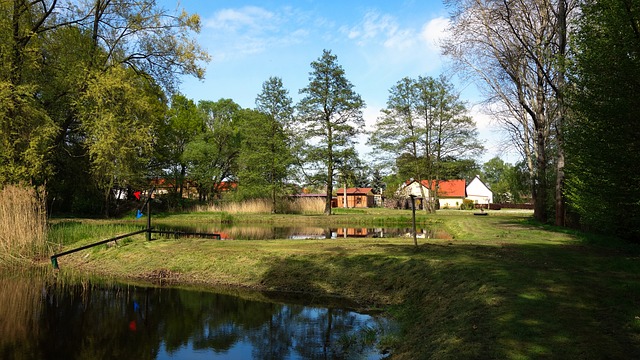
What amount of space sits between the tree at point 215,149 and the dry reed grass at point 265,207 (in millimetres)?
7864

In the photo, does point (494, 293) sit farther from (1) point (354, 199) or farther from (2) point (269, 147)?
(1) point (354, 199)

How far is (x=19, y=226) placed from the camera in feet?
44.3

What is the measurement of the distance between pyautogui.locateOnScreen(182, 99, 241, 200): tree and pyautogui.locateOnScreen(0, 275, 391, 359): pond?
127 ft

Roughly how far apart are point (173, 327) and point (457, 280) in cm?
559

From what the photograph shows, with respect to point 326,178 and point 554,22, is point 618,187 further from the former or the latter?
point 326,178

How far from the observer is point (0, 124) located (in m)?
17.6

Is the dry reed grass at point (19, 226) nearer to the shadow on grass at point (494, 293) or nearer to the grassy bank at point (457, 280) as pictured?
the grassy bank at point (457, 280)

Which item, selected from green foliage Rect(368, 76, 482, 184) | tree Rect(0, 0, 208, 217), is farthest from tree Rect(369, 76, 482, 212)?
tree Rect(0, 0, 208, 217)

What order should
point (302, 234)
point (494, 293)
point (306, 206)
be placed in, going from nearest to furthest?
point (494, 293)
point (302, 234)
point (306, 206)

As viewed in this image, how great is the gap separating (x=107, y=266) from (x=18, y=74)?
11.4m

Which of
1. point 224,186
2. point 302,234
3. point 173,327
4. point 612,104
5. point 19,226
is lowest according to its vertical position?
point 173,327

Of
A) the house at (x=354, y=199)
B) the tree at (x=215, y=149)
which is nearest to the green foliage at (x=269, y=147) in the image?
the tree at (x=215, y=149)

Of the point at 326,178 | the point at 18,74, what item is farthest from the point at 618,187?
the point at 326,178

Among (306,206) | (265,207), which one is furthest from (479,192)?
(265,207)
